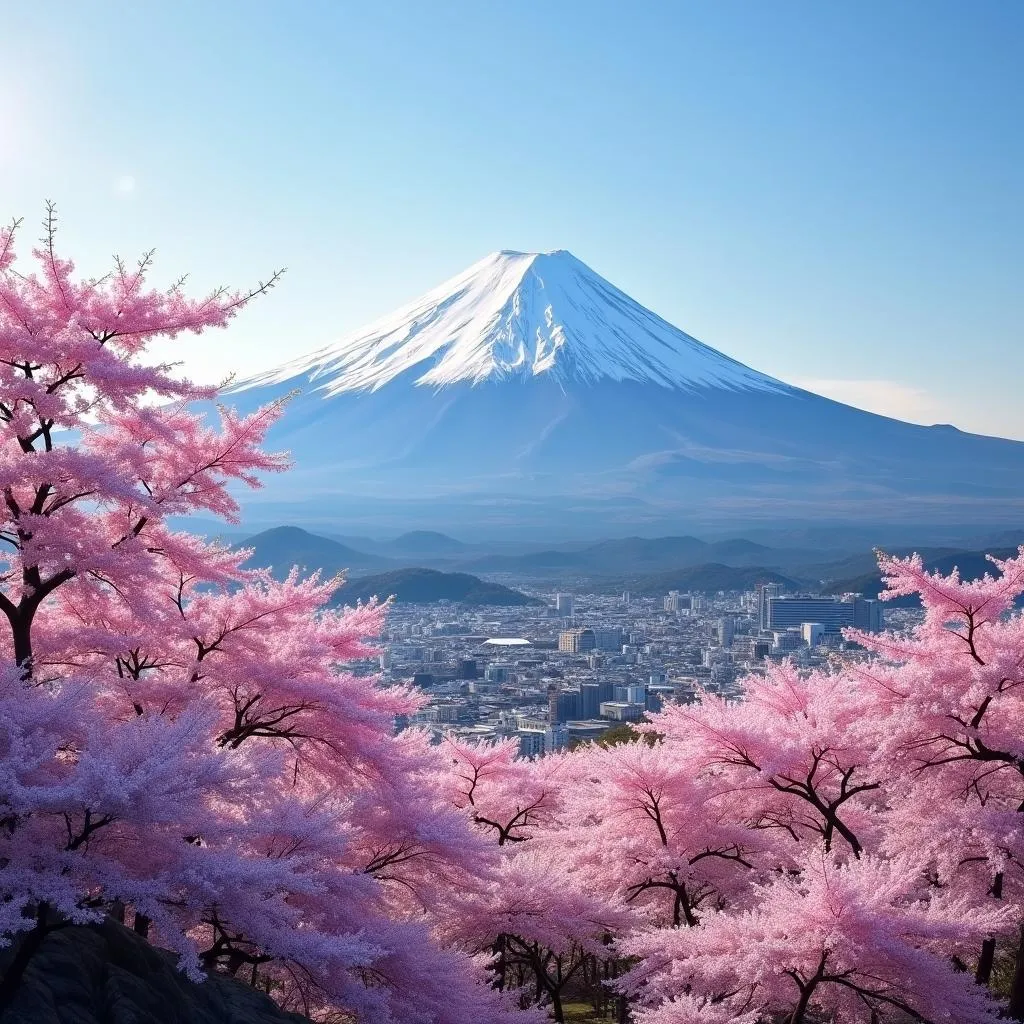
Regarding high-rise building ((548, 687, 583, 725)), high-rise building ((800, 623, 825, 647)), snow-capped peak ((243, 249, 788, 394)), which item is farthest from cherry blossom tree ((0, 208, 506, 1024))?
snow-capped peak ((243, 249, 788, 394))

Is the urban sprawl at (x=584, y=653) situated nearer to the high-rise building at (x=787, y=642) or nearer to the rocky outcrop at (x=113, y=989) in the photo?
the high-rise building at (x=787, y=642)

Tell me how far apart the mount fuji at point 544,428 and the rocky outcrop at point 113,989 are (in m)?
116

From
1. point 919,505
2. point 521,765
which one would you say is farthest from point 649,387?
point 521,765

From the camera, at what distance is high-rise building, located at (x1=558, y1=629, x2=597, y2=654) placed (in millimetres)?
50594

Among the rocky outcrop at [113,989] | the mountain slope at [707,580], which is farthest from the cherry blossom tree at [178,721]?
the mountain slope at [707,580]

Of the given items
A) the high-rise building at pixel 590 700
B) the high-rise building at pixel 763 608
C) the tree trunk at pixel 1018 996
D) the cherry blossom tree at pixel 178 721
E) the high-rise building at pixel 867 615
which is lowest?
the high-rise building at pixel 590 700

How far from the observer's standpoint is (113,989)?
20.1 feet

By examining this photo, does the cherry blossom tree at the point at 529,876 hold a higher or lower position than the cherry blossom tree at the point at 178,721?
lower

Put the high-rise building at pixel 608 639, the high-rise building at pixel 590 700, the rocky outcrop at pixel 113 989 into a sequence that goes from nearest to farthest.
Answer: the rocky outcrop at pixel 113 989 < the high-rise building at pixel 590 700 < the high-rise building at pixel 608 639

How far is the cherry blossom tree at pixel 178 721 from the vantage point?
19.2ft

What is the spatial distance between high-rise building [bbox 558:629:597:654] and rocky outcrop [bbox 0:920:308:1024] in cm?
4364

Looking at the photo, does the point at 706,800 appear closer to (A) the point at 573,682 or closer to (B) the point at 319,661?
(B) the point at 319,661

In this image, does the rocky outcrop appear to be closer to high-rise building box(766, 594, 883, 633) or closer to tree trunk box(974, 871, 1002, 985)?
tree trunk box(974, 871, 1002, 985)

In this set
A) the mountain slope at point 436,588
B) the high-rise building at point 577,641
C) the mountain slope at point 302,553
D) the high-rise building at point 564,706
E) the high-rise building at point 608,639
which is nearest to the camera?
the high-rise building at point 564,706
